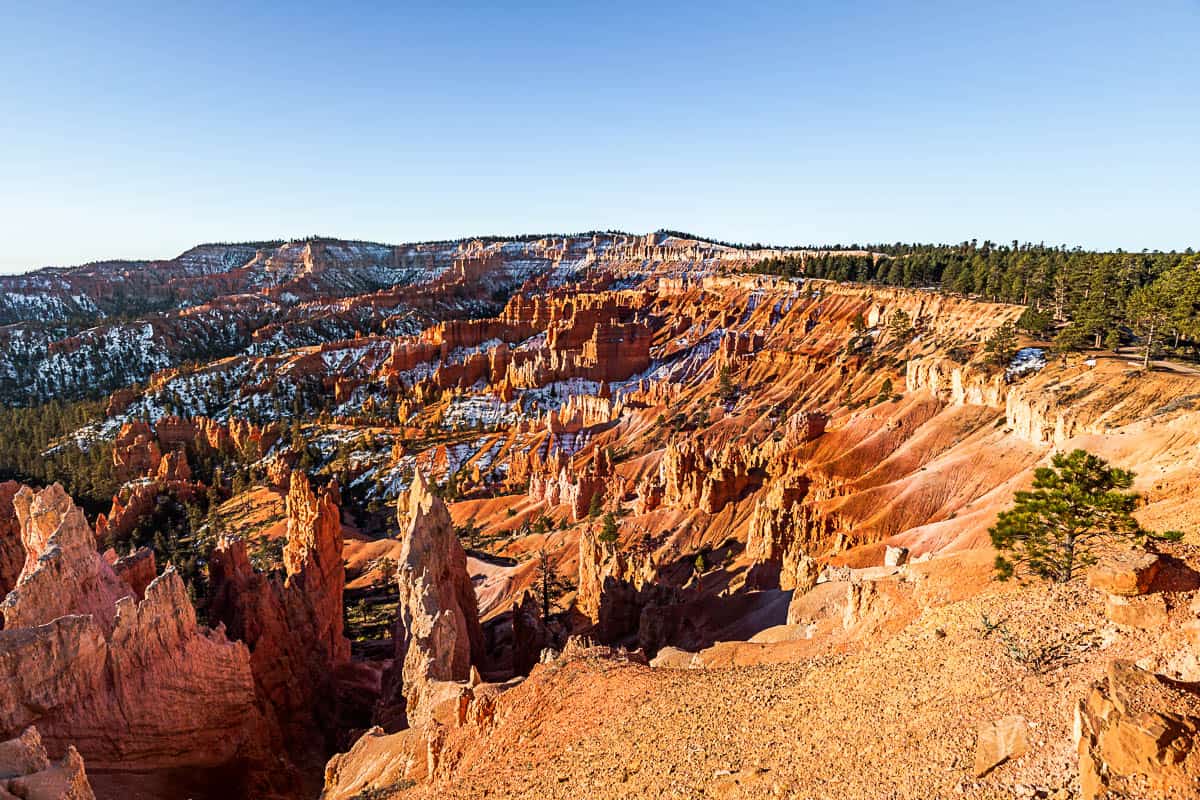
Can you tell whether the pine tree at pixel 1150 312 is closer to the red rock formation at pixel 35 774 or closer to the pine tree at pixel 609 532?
the pine tree at pixel 609 532

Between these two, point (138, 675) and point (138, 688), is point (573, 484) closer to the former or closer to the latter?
point (138, 675)

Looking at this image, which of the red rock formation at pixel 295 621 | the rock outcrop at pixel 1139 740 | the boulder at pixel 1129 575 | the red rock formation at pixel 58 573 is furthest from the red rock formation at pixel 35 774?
the boulder at pixel 1129 575

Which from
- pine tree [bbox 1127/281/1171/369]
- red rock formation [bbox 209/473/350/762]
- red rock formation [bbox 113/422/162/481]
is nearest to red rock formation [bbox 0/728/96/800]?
red rock formation [bbox 209/473/350/762]

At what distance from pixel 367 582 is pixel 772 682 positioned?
137ft

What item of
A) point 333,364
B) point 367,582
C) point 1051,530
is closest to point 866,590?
point 1051,530

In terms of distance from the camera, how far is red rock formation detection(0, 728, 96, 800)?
11188mm

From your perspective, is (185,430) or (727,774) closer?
(727,774)

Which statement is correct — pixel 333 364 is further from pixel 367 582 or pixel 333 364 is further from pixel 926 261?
pixel 926 261

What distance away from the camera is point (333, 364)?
123m

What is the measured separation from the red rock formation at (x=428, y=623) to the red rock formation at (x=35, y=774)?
28.4 feet

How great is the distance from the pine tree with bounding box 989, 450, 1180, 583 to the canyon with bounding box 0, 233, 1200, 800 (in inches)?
73.7

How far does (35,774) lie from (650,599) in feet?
84.0

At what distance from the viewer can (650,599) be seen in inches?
1313

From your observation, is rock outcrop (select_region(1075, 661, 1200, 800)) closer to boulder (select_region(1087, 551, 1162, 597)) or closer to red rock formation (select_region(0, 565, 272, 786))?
boulder (select_region(1087, 551, 1162, 597))
